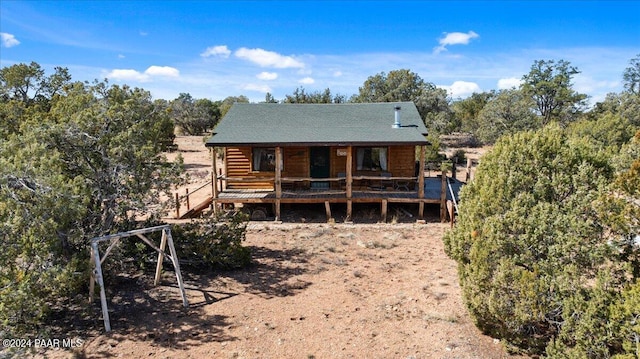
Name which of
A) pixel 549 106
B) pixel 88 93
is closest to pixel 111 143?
pixel 88 93

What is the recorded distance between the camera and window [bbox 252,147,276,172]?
1584 centimetres

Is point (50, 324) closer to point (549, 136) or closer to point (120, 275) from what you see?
point (120, 275)

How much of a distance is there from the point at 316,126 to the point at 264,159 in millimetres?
2532

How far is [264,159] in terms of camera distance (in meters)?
16.0

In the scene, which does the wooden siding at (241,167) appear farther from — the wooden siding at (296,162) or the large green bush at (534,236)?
the large green bush at (534,236)

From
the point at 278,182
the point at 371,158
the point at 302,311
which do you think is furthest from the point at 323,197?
the point at 302,311

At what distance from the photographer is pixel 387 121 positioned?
17109 mm

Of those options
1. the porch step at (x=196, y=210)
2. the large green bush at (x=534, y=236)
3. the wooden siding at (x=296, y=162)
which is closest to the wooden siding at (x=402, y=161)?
the wooden siding at (x=296, y=162)

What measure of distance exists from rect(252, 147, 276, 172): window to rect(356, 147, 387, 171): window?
3.49 metres

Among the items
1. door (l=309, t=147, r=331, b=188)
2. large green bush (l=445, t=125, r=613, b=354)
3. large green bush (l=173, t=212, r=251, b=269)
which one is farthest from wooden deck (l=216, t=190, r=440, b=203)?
large green bush (l=445, t=125, r=613, b=354)

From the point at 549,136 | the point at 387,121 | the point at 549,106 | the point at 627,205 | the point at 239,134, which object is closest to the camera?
the point at 627,205

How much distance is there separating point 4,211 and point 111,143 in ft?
7.34

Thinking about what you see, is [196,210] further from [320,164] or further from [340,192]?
[340,192]

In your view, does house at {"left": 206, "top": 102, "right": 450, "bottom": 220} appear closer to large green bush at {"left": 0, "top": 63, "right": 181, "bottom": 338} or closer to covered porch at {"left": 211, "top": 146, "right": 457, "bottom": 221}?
covered porch at {"left": 211, "top": 146, "right": 457, "bottom": 221}
